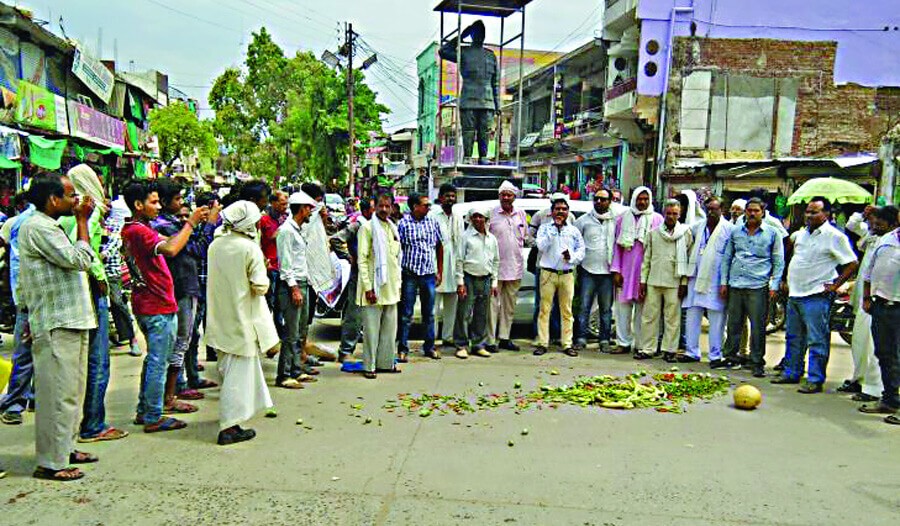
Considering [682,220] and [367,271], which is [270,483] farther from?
[682,220]

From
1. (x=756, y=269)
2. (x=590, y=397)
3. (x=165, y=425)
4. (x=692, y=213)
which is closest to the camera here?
(x=165, y=425)

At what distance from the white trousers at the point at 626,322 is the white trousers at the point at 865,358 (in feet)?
7.87

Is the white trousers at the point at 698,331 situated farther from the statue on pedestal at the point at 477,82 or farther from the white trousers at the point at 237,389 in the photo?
the statue on pedestal at the point at 477,82

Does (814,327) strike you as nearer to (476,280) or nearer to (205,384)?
(476,280)

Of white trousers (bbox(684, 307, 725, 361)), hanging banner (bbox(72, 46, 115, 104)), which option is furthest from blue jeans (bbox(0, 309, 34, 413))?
hanging banner (bbox(72, 46, 115, 104))

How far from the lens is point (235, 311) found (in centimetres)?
518

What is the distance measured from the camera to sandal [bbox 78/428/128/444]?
5031 millimetres

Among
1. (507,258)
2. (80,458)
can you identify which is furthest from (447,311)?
(80,458)

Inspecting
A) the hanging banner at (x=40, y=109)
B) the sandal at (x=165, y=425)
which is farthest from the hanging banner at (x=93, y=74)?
the sandal at (x=165, y=425)

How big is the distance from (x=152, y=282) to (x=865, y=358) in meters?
6.51

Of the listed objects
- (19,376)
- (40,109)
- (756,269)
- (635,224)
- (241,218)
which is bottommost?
(19,376)

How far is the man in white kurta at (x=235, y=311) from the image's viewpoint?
514cm

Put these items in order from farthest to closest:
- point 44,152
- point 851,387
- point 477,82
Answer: point 44,152
point 477,82
point 851,387

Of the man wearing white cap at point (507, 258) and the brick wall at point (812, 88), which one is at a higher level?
the brick wall at point (812, 88)
